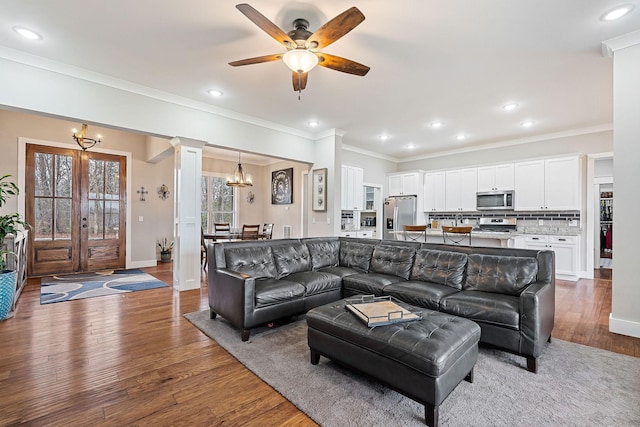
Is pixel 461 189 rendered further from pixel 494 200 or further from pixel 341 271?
pixel 341 271

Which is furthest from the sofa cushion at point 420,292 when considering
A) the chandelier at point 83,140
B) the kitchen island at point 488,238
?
the chandelier at point 83,140

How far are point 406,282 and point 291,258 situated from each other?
1419 mm

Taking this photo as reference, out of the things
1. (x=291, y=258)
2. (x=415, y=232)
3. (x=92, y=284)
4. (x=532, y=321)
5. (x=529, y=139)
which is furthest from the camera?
(x=529, y=139)

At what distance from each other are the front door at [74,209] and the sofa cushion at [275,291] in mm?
4868

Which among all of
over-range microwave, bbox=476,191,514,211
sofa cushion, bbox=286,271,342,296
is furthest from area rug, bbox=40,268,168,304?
over-range microwave, bbox=476,191,514,211

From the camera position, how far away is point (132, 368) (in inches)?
90.4

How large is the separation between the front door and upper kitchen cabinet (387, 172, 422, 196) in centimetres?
638

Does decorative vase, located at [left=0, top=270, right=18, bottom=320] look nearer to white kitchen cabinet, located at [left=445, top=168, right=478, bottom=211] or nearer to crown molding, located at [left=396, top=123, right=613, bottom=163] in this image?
white kitchen cabinet, located at [left=445, top=168, right=478, bottom=211]

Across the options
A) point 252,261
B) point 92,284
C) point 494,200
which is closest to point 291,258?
point 252,261

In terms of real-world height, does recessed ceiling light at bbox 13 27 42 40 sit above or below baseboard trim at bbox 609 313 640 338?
above

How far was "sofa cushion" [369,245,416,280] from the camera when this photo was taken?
3.56 meters

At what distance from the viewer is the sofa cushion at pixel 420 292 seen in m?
2.78

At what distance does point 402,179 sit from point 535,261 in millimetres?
5343

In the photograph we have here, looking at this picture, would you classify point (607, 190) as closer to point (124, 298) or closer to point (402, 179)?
point (402, 179)
